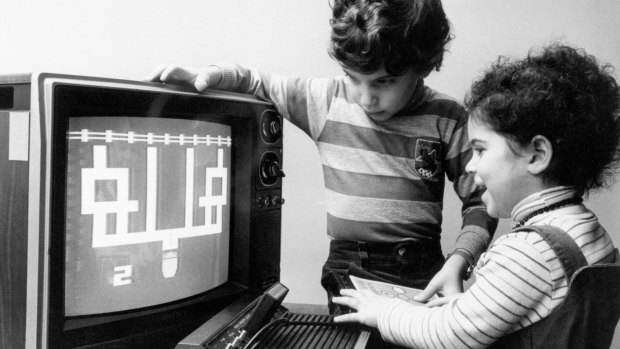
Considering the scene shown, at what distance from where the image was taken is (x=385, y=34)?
0.95 m

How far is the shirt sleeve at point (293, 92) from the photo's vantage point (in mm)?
1062

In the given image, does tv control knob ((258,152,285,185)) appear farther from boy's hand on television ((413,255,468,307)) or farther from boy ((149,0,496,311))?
boy's hand on television ((413,255,468,307))

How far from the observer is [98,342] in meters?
0.79

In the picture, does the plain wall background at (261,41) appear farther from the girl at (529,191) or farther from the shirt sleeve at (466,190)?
the girl at (529,191)

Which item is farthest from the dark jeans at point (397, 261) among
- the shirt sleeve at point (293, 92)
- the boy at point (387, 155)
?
the shirt sleeve at point (293, 92)

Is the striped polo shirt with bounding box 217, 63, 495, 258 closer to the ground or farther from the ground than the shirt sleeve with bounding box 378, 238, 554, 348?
farther from the ground

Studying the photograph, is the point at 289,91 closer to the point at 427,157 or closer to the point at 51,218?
the point at 427,157

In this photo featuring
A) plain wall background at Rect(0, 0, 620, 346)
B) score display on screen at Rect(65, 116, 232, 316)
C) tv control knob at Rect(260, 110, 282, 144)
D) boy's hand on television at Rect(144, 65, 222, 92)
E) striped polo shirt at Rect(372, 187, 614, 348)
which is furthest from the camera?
plain wall background at Rect(0, 0, 620, 346)

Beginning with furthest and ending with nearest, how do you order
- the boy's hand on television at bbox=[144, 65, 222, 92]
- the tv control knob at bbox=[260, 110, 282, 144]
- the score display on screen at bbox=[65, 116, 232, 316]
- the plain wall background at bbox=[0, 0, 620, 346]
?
the plain wall background at bbox=[0, 0, 620, 346] → the tv control knob at bbox=[260, 110, 282, 144] → the boy's hand on television at bbox=[144, 65, 222, 92] → the score display on screen at bbox=[65, 116, 232, 316]

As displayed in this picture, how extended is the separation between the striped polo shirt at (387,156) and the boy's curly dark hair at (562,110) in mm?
268

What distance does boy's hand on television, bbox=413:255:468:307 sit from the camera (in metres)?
0.93

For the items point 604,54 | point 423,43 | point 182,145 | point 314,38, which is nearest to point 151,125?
point 182,145

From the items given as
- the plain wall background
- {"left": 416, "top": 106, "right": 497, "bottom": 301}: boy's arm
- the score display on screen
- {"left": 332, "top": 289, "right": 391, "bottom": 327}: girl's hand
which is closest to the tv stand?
{"left": 332, "top": 289, "right": 391, "bottom": 327}: girl's hand

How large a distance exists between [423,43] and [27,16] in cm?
86
